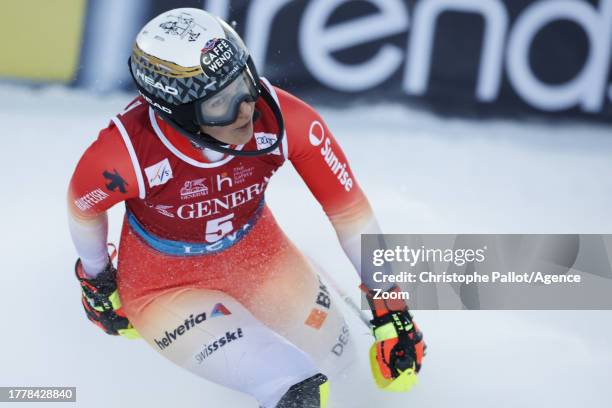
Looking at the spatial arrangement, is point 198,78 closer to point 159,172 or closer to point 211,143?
point 211,143

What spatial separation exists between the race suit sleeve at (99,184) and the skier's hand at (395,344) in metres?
1.03

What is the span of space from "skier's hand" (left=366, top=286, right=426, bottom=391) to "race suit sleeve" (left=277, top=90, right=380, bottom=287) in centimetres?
12

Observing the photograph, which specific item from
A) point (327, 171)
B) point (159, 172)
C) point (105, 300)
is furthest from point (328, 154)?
point (105, 300)

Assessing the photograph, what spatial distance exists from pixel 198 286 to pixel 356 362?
0.75 meters

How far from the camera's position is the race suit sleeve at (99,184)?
358 centimetres

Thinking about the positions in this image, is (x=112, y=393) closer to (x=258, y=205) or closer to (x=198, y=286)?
(x=198, y=286)

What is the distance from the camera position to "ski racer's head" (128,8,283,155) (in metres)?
3.35

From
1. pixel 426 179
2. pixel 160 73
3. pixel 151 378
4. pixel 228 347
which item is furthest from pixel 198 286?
pixel 426 179

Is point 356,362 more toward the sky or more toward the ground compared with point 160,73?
more toward the ground

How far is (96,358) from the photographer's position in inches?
179

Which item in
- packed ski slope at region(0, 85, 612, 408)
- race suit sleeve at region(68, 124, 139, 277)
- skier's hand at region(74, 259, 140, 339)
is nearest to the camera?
race suit sleeve at region(68, 124, 139, 277)

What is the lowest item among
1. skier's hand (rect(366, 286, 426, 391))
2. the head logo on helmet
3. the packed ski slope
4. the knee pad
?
the packed ski slope

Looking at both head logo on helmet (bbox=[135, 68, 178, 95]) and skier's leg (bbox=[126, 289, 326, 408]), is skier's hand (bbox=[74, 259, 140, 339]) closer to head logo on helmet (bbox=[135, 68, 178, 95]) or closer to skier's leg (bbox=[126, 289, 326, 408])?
skier's leg (bbox=[126, 289, 326, 408])

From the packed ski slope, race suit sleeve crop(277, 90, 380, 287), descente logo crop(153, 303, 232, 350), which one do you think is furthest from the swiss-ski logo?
the packed ski slope
